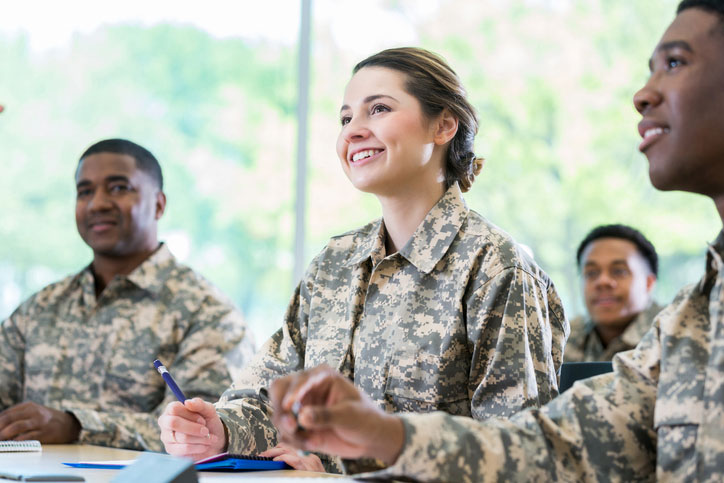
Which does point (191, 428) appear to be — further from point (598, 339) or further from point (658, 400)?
point (598, 339)

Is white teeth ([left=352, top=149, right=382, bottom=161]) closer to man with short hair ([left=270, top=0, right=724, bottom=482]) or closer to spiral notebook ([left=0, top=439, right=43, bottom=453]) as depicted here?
man with short hair ([left=270, top=0, right=724, bottom=482])

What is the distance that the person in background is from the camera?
183 centimetres

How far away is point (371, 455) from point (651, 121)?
64 centimetres

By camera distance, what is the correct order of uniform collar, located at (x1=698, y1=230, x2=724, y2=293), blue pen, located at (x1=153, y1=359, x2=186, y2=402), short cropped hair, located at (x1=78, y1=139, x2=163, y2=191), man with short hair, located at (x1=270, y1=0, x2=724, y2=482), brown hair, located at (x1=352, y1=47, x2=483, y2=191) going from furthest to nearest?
short cropped hair, located at (x1=78, y1=139, x2=163, y2=191) < brown hair, located at (x1=352, y1=47, x2=483, y2=191) < blue pen, located at (x1=153, y1=359, x2=186, y2=402) < uniform collar, located at (x1=698, y1=230, x2=724, y2=293) < man with short hair, located at (x1=270, y1=0, x2=724, y2=482)

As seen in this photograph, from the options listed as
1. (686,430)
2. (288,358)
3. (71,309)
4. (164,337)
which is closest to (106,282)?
(71,309)

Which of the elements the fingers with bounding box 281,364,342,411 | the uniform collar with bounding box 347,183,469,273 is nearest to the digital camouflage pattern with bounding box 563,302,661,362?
the uniform collar with bounding box 347,183,469,273

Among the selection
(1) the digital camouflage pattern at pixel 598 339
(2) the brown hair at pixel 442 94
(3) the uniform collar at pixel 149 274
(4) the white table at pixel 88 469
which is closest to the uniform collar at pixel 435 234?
(2) the brown hair at pixel 442 94

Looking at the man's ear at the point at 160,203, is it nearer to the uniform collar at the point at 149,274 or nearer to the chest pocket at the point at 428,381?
the uniform collar at the point at 149,274

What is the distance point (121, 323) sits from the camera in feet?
9.64

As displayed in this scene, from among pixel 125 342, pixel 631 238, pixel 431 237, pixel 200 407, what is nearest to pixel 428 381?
pixel 431 237

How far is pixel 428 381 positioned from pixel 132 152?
1658mm

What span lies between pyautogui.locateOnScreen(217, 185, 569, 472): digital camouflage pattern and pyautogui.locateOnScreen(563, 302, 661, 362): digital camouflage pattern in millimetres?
1970

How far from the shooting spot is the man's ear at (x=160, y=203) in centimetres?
319

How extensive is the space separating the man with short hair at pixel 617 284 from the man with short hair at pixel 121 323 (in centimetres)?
178
